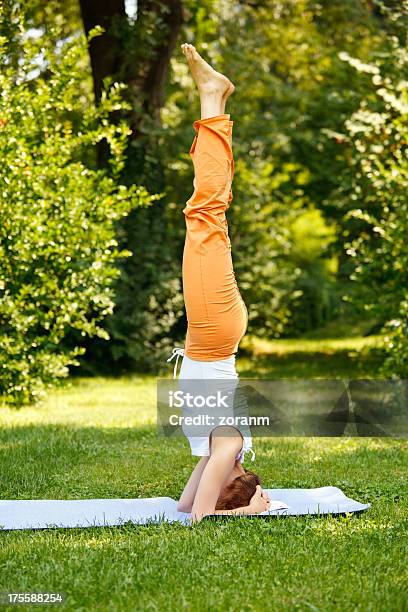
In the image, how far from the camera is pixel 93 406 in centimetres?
830

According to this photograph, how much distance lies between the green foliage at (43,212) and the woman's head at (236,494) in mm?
3660

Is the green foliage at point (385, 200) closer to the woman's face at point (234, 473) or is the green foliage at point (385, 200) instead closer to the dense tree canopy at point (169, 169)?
the dense tree canopy at point (169, 169)

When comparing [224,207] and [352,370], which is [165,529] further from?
[352,370]

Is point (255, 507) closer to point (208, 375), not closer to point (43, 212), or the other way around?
point (208, 375)

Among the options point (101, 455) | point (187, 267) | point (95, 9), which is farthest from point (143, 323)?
point (187, 267)

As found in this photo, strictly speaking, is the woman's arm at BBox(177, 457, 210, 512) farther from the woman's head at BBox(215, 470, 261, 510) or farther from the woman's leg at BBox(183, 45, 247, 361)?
the woman's leg at BBox(183, 45, 247, 361)

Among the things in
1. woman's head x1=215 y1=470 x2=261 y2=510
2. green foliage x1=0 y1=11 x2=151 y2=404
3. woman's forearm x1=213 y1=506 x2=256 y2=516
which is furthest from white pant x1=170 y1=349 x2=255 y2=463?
green foliage x1=0 y1=11 x2=151 y2=404

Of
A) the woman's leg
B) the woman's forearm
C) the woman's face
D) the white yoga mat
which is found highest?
the woman's leg

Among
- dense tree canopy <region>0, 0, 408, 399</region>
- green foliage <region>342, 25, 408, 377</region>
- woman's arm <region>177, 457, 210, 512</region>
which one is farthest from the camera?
green foliage <region>342, 25, 408, 377</region>

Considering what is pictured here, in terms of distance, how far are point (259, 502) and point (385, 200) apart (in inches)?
186

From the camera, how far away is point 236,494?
14.0 feet

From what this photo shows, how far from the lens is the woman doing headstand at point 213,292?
4.17m

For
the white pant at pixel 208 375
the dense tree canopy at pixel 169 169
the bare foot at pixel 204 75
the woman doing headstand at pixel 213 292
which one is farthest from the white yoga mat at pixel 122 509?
the dense tree canopy at pixel 169 169

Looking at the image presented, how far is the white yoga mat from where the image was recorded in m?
4.11
